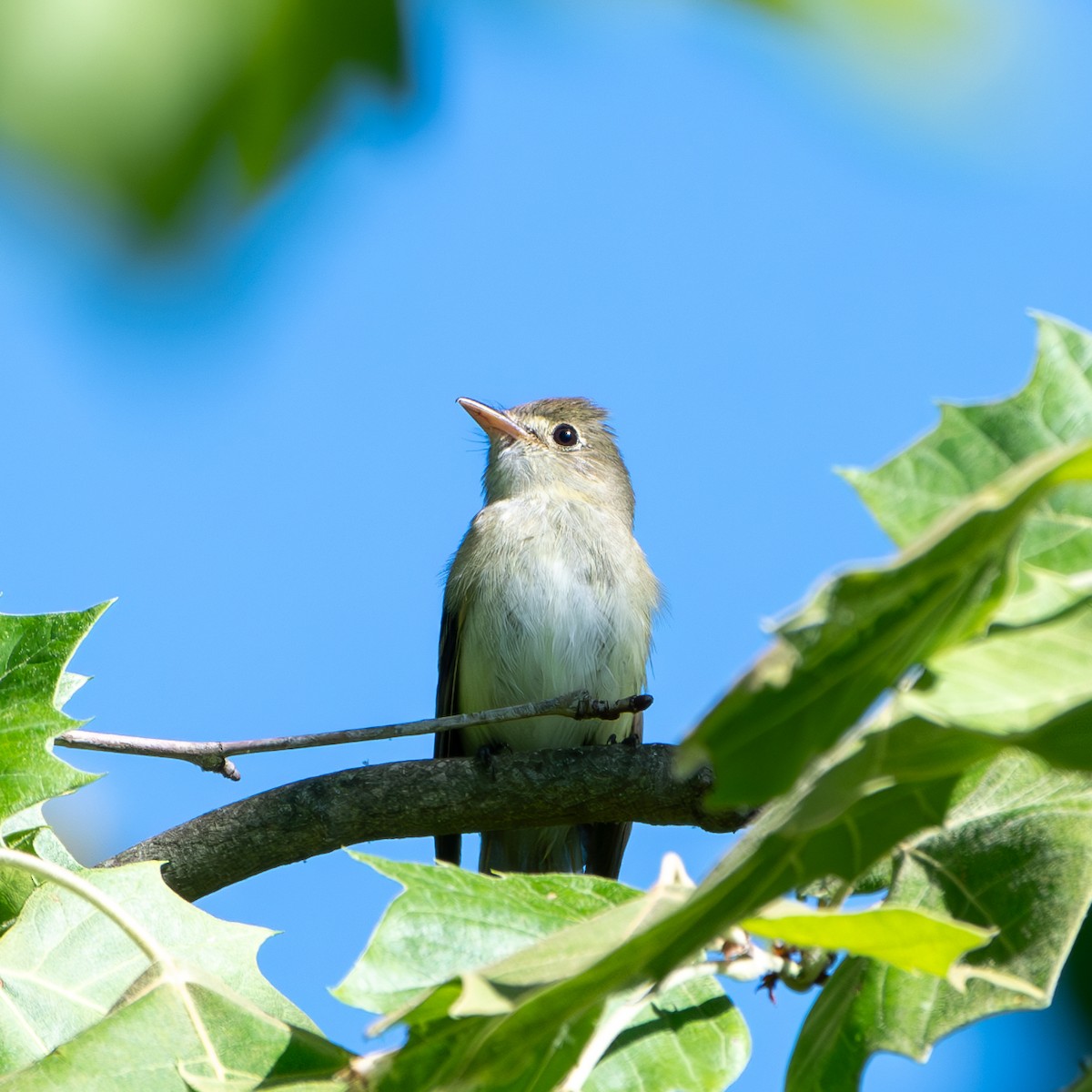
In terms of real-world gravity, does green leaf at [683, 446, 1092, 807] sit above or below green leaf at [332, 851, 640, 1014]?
above

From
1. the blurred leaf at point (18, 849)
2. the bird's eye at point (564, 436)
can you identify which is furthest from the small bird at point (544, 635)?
the blurred leaf at point (18, 849)

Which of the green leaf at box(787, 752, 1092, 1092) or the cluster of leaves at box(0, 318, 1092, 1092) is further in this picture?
the green leaf at box(787, 752, 1092, 1092)

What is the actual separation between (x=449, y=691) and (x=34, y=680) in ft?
15.3

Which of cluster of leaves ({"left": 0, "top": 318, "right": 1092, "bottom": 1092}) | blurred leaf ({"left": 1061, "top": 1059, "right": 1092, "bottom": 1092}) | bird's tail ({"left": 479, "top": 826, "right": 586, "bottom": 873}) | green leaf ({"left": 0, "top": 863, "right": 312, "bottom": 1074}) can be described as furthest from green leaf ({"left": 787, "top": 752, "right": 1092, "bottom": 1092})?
bird's tail ({"left": 479, "top": 826, "right": 586, "bottom": 873})

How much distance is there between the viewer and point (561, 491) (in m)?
7.52

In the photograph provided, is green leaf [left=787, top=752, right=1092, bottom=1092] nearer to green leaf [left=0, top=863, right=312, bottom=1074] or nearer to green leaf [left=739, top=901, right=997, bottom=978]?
green leaf [left=739, top=901, right=997, bottom=978]

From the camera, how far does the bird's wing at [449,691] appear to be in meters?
6.63

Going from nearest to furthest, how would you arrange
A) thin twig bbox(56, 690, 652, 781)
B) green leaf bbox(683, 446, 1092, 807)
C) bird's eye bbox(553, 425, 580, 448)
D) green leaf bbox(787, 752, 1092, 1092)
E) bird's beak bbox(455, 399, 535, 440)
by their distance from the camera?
1. green leaf bbox(683, 446, 1092, 807)
2. green leaf bbox(787, 752, 1092, 1092)
3. thin twig bbox(56, 690, 652, 781)
4. bird's beak bbox(455, 399, 535, 440)
5. bird's eye bbox(553, 425, 580, 448)

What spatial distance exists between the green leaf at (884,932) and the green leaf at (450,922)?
0.46 m

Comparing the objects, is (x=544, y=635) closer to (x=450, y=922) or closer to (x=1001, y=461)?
(x=450, y=922)

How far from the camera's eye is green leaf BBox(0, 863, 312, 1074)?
7.02ft

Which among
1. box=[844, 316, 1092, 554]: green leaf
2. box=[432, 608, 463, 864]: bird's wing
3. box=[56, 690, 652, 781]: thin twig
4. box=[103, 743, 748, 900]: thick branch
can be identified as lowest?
box=[432, 608, 463, 864]: bird's wing

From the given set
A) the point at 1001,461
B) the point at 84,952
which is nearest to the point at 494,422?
the point at 84,952

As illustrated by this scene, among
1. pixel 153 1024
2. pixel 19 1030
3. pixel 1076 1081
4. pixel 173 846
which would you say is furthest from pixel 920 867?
pixel 173 846
